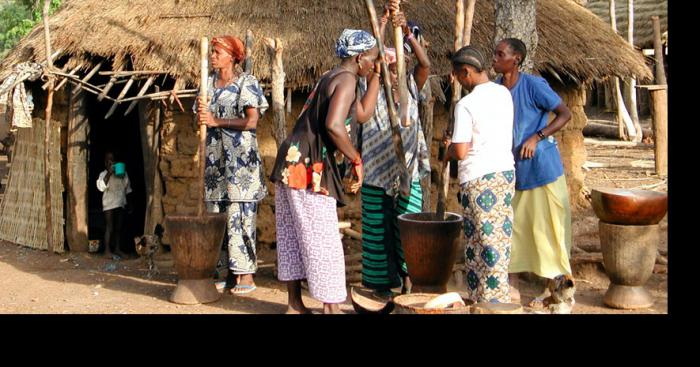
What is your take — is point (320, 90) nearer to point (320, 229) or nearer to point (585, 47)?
point (320, 229)

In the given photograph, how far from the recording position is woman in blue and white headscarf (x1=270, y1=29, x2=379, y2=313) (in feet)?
16.3

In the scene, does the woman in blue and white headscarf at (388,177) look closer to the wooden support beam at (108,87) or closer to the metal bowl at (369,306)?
the metal bowl at (369,306)

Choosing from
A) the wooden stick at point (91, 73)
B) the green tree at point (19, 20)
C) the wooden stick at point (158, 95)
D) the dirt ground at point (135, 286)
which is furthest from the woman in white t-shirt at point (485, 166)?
the green tree at point (19, 20)

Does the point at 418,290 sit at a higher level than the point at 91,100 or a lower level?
lower

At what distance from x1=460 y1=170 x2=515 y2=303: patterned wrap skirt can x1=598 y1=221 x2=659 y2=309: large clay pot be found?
0.84 m

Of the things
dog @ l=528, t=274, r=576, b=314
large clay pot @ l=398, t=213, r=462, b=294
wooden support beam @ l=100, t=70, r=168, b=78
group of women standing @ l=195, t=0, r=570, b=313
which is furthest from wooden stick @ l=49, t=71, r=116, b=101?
dog @ l=528, t=274, r=576, b=314

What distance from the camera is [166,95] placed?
23.4ft

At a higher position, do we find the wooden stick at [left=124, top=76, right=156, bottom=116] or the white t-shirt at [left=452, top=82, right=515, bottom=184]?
the wooden stick at [left=124, top=76, right=156, bottom=116]

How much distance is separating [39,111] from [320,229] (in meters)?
4.49

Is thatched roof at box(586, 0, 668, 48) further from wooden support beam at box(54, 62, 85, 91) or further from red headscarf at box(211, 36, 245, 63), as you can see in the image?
red headscarf at box(211, 36, 245, 63)

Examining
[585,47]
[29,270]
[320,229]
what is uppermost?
[585,47]
